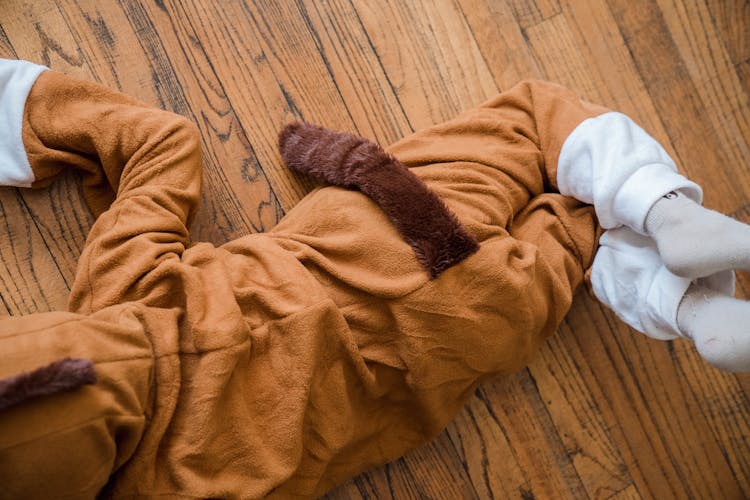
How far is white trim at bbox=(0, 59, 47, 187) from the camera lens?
2.56 feet

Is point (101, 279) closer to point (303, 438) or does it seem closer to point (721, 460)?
point (303, 438)

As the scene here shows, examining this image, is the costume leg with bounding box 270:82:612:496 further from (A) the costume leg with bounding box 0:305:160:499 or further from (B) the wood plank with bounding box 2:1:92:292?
(B) the wood plank with bounding box 2:1:92:292

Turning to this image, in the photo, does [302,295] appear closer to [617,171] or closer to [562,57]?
[617,171]

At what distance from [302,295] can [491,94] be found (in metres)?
0.51

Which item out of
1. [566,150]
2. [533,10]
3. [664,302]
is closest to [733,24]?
[533,10]

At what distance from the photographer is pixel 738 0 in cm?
103

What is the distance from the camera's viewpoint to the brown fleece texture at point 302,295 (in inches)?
27.4

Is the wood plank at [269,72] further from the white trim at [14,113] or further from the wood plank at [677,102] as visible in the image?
the wood plank at [677,102]

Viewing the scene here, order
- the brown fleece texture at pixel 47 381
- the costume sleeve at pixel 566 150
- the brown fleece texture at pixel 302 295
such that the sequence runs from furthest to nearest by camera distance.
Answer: the costume sleeve at pixel 566 150
the brown fleece texture at pixel 302 295
the brown fleece texture at pixel 47 381

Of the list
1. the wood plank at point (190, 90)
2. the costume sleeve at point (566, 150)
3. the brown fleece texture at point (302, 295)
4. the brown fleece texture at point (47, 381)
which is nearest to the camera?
the brown fleece texture at point (47, 381)

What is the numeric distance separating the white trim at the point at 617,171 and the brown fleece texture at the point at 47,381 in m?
0.68

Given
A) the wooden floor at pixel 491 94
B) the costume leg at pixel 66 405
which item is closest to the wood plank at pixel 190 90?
the wooden floor at pixel 491 94

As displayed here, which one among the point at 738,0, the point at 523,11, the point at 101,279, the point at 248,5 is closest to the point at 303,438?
the point at 101,279

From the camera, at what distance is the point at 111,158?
0.81 m
